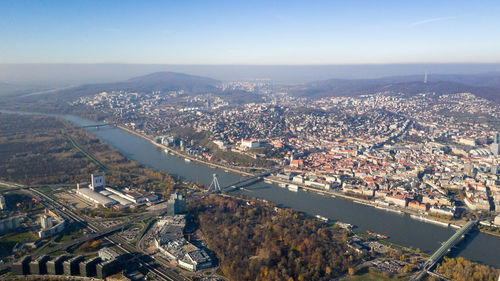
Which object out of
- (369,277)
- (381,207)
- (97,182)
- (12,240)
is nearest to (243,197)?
(381,207)

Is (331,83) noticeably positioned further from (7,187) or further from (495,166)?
(7,187)

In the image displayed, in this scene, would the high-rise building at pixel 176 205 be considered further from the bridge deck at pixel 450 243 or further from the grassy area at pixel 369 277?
the bridge deck at pixel 450 243

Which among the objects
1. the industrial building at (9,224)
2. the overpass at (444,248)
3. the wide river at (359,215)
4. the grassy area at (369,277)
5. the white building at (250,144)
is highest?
the white building at (250,144)

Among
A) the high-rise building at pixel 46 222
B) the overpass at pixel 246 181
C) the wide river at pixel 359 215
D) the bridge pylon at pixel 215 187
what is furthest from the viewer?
the overpass at pixel 246 181

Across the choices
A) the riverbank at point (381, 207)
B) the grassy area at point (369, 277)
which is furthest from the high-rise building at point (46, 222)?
the riverbank at point (381, 207)

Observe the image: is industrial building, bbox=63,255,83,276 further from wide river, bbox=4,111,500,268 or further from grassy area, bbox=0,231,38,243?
wide river, bbox=4,111,500,268

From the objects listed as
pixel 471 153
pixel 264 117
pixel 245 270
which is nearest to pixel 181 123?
pixel 264 117

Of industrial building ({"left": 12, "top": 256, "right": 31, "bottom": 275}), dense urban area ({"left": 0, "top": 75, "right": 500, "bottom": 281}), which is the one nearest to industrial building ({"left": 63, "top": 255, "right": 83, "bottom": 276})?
dense urban area ({"left": 0, "top": 75, "right": 500, "bottom": 281})
